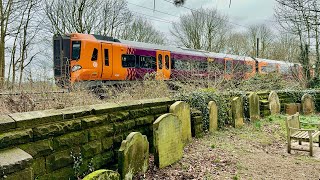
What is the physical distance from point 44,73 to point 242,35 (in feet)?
93.2

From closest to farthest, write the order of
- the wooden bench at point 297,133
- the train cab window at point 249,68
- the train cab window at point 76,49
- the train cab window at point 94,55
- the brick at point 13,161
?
the brick at point 13,161, the wooden bench at point 297,133, the train cab window at point 76,49, the train cab window at point 94,55, the train cab window at point 249,68

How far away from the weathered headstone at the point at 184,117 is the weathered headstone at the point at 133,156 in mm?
1379

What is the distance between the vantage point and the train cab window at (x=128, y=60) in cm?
1163

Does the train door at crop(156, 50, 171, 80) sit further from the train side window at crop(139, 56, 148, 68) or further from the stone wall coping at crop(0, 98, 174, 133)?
the stone wall coping at crop(0, 98, 174, 133)

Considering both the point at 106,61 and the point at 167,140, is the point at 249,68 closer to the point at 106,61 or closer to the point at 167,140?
the point at 106,61

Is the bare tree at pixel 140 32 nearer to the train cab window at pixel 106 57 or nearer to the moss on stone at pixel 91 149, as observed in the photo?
the train cab window at pixel 106 57

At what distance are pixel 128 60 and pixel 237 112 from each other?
19.8 ft

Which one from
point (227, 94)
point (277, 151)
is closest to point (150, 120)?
point (277, 151)

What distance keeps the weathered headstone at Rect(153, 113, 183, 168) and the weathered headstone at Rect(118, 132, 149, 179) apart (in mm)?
232

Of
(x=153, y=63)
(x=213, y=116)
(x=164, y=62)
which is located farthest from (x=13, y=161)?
(x=164, y=62)

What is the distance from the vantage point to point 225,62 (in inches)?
667

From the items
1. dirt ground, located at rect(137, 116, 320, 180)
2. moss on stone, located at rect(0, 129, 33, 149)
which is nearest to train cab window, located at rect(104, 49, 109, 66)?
dirt ground, located at rect(137, 116, 320, 180)

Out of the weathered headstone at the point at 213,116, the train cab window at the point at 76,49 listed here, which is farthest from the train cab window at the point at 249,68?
the weathered headstone at the point at 213,116

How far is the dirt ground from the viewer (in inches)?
157
